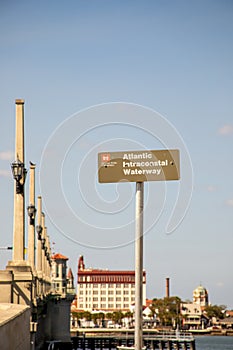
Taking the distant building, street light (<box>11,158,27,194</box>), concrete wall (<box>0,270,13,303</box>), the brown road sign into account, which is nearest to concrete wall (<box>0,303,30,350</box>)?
the brown road sign

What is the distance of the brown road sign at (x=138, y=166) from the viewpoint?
1773 centimetres

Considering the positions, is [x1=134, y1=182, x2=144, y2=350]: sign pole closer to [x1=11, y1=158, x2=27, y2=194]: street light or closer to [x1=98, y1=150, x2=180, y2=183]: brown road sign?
[x1=98, y1=150, x2=180, y2=183]: brown road sign

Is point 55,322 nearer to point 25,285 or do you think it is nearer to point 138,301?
point 25,285

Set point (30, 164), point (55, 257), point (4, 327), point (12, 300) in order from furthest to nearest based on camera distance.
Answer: point (55, 257)
point (30, 164)
point (12, 300)
point (4, 327)

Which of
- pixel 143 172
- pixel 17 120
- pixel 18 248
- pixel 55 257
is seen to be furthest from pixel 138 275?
pixel 55 257

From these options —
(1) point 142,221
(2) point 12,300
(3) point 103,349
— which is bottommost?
(3) point 103,349

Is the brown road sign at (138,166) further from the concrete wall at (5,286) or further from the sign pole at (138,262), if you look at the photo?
the concrete wall at (5,286)

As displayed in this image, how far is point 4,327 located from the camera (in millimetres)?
18938

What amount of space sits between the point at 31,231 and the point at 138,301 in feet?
120

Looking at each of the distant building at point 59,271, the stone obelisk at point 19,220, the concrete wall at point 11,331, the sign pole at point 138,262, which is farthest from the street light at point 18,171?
the distant building at point 59,271

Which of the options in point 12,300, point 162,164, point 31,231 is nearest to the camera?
point 162,164

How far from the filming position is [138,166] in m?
17.9

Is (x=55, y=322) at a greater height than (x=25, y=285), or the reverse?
(x=25, y=285)

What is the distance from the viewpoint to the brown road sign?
17734 millimetres
